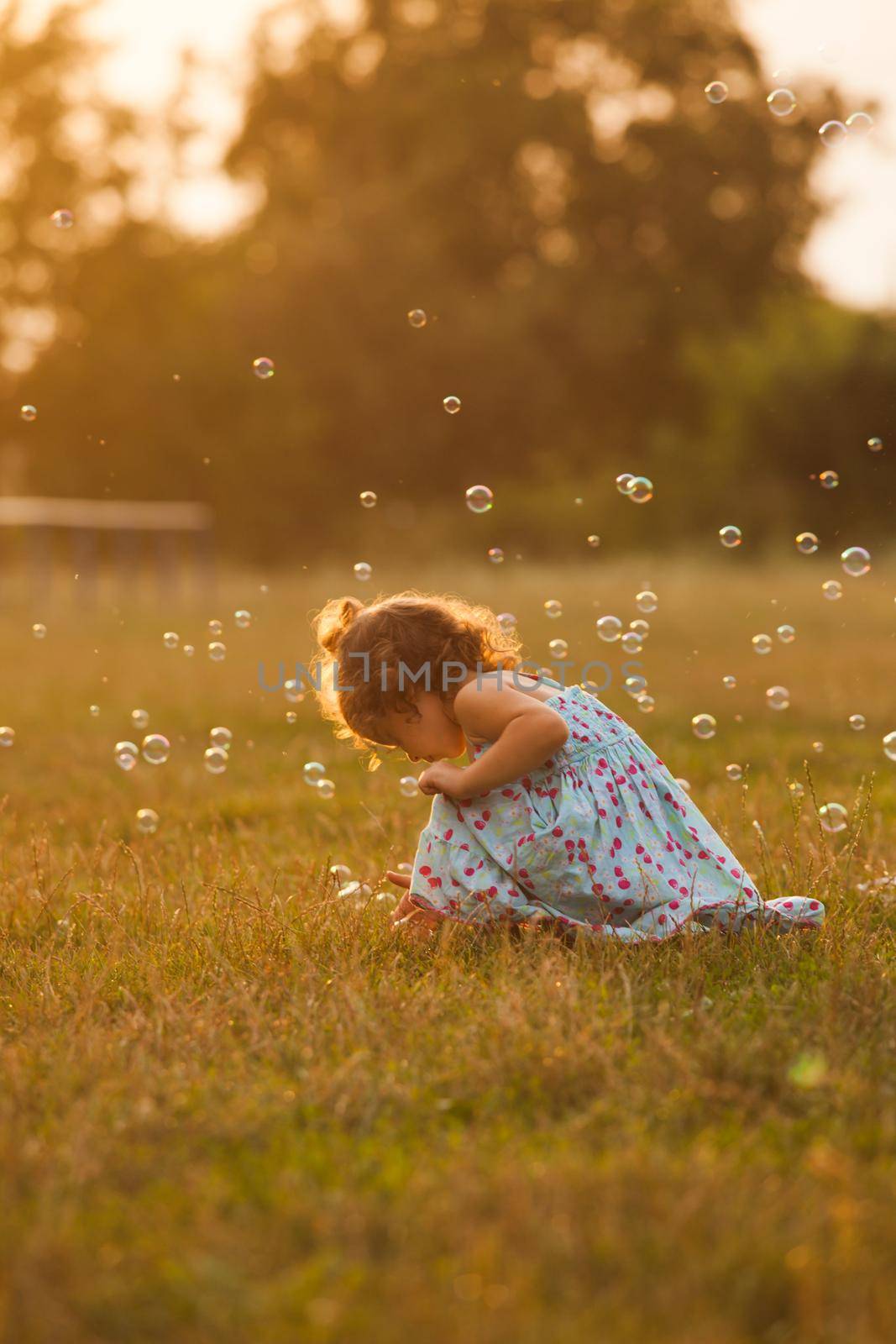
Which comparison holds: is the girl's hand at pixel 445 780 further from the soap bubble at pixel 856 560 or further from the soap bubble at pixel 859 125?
the soap bubble at pixel 859 125

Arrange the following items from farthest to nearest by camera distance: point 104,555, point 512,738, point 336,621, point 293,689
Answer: point 104,555, point 293,689, point 336,621, point 512,738

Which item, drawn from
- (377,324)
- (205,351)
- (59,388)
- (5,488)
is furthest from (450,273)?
(5,488)

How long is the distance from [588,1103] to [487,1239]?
46cm

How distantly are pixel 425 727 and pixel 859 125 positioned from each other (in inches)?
87.3

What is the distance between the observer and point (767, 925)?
9.18 ft

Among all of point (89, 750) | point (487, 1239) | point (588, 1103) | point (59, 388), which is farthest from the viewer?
point (59, 388)

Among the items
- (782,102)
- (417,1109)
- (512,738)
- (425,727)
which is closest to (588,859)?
(512,738)

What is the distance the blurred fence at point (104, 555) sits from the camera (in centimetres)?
1533

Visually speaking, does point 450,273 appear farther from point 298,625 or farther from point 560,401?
point 298,625

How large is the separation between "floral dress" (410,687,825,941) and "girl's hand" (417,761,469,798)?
3.3 inches

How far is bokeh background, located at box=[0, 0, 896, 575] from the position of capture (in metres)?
24.0

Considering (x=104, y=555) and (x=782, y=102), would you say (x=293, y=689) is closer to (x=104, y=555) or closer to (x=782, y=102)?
(x=782, y=102)

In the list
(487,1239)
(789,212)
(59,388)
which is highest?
(789,212)

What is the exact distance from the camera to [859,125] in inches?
159
